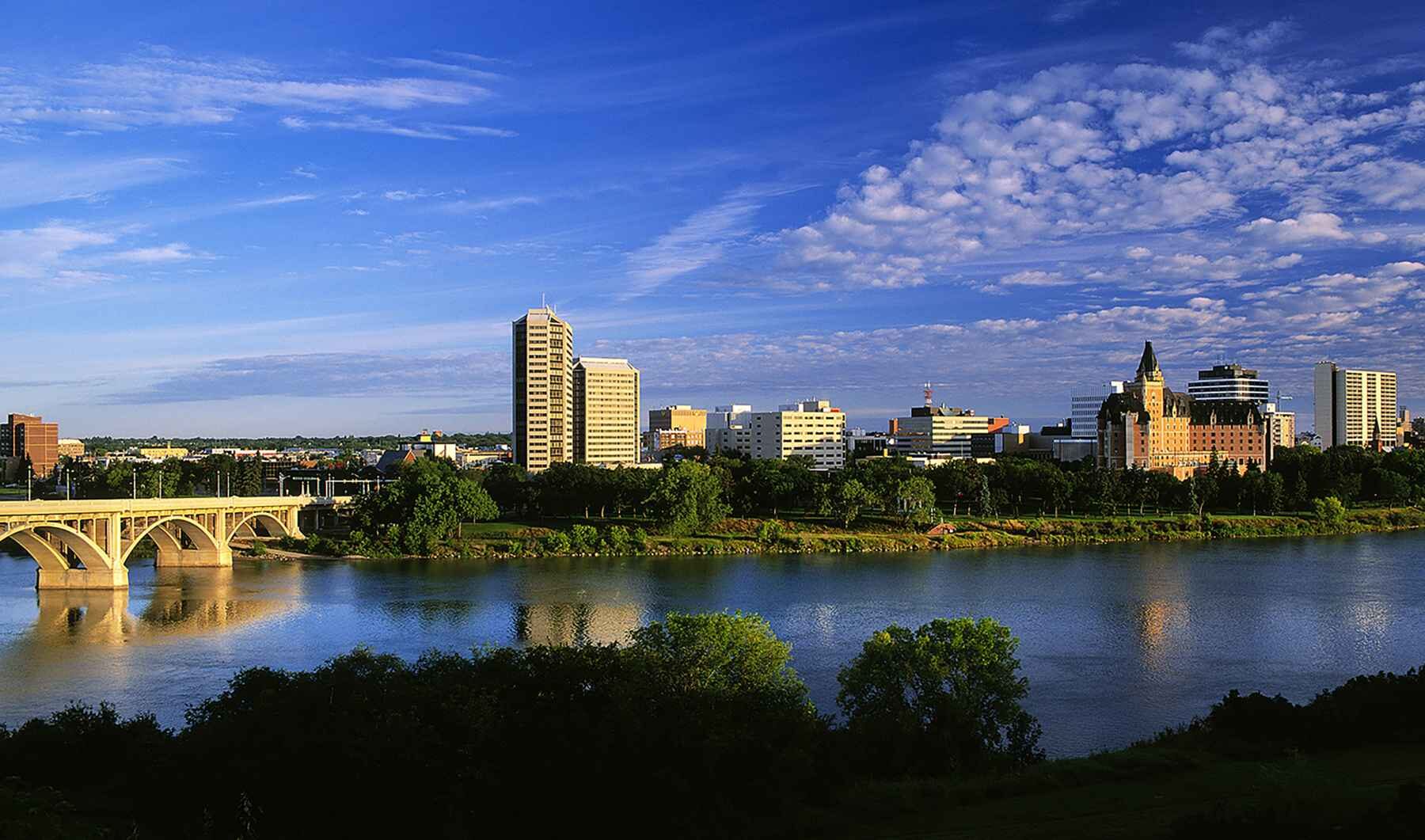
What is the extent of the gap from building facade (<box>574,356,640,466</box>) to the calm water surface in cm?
6091

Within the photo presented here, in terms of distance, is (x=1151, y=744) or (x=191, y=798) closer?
(x=191, y=798)

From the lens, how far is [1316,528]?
6575 centimetres

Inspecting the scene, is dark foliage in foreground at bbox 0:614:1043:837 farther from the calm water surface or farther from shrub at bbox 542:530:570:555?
shrub at bbox 542:530:570:555

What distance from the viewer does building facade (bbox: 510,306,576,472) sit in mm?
105688

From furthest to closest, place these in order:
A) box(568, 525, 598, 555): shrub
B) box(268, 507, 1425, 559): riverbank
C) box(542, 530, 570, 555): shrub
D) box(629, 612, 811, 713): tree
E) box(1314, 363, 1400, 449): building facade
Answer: box(1314, 363, 1400, 449): building facade
box(268, 507, 1425, 559): riverbank
box(568, 525, 598, 555): shrub
box(542, 530, 570, 555): shrub
box(629, 612, 811, 713): tree

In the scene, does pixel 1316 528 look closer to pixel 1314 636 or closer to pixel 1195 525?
pixel 1195 525

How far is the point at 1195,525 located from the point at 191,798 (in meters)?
61.7

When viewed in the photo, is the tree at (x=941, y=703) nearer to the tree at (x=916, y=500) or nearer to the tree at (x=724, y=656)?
the tree at (x=724, y=656)

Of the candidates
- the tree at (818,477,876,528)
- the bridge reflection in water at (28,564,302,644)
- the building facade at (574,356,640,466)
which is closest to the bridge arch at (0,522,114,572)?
the bridge reflection in water at (28,564,302,644)

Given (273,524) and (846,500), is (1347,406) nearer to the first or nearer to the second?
(846,500)

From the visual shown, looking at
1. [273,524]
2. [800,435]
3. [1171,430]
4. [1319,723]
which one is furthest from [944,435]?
[1319,723]

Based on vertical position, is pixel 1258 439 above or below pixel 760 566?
above

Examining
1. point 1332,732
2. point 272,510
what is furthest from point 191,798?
point 272,510

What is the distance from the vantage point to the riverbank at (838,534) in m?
57.2
